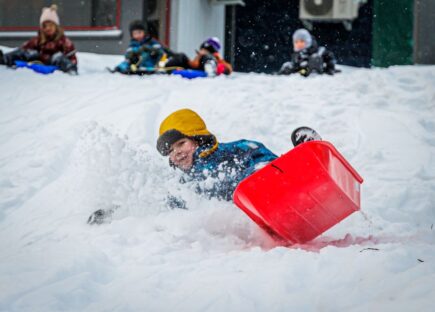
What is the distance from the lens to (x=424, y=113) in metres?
4.89

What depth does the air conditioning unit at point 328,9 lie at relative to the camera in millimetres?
11594

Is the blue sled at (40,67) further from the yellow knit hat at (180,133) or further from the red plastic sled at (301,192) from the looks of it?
the red plastic sled at (301,192)

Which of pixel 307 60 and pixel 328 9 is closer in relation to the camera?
pixel 307 60

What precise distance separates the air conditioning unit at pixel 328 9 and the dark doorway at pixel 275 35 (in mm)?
816

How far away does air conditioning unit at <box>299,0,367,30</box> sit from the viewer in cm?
1159

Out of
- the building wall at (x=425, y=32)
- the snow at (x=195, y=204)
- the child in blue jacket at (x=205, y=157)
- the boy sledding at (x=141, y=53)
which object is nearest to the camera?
the snow at (x=195, y=204)

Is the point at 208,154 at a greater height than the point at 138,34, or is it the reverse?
the point at 138,34

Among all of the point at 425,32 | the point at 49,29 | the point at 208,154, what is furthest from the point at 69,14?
the point at 208,154

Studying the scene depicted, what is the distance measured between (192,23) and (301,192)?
31.3 ft

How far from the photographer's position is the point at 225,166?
3.05 meters

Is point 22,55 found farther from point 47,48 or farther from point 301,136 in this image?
point 301,136

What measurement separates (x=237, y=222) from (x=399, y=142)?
2077 millimetres

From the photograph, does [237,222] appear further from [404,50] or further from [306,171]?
[404,50]

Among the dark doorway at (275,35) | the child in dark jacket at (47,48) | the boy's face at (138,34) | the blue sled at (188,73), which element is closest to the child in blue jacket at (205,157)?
the blue sled at (188,73)
